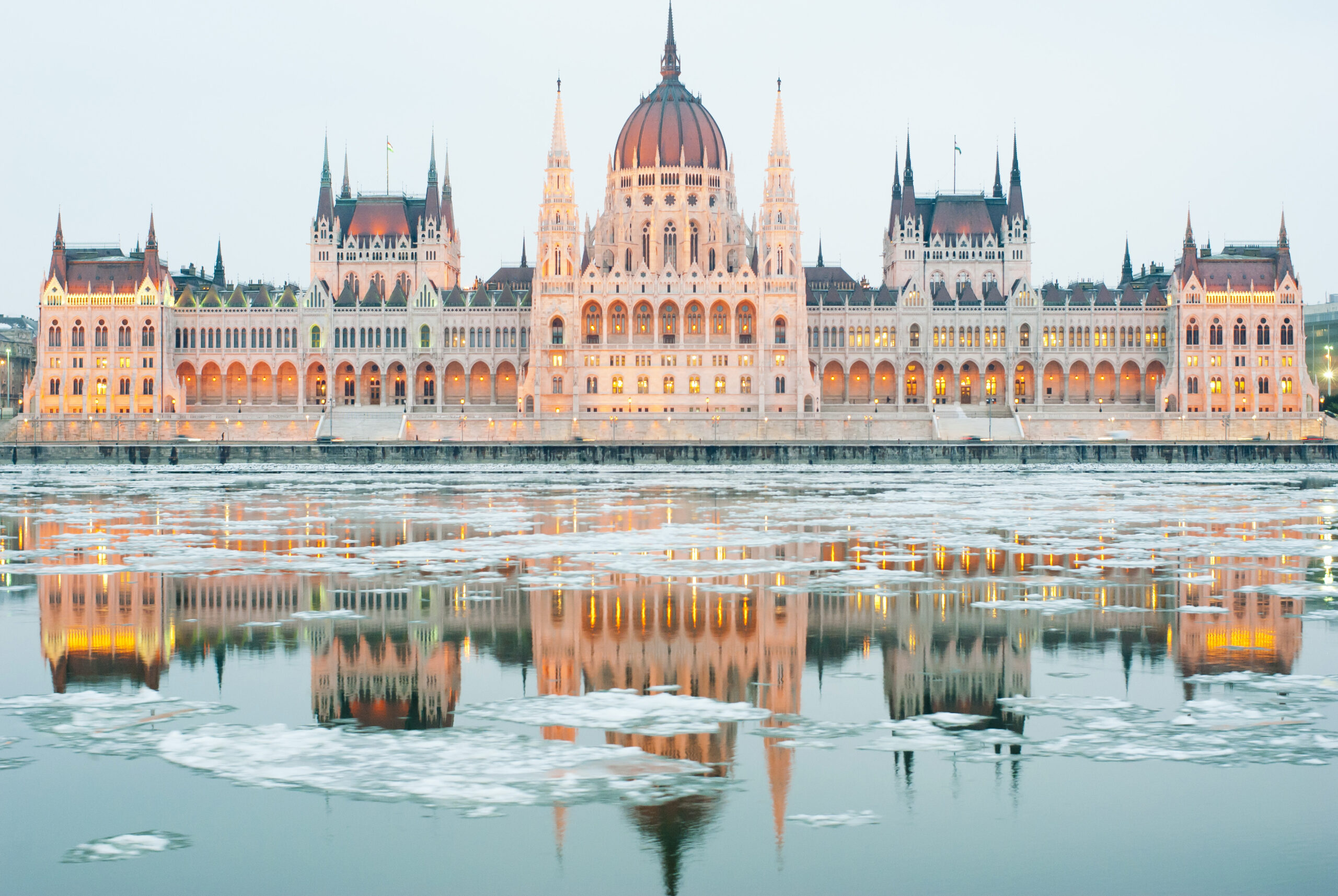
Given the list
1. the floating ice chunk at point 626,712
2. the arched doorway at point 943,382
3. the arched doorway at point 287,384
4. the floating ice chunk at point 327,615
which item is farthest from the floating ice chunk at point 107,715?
the arched doorway at point 287,384

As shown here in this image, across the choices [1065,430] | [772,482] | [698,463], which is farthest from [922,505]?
[1065,430]

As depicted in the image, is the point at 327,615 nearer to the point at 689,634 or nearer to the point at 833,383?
the point at 689,634

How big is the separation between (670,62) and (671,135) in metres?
13.6

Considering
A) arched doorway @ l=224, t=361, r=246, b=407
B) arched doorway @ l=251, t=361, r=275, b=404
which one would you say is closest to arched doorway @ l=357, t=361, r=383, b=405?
arched doorway @ l=251, t=361, r=275, b=404

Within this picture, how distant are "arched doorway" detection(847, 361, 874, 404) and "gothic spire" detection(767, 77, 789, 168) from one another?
19.1 meters

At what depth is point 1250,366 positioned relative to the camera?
393 ft

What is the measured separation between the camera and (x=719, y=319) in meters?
120

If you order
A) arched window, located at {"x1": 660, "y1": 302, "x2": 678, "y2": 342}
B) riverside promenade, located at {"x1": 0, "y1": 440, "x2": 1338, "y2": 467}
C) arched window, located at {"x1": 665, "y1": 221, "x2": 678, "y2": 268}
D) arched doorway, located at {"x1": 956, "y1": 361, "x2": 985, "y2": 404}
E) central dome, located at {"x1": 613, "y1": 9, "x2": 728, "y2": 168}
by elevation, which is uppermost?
central dome, located at {"x1": 613, "y1": 9, "x2": 728, "y2": 168}

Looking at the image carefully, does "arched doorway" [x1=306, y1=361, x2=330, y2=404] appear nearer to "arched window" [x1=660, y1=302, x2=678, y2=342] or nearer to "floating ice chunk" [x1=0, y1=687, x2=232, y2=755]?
"arched window" [x1=660, y1=302, x2=678, y2=342]

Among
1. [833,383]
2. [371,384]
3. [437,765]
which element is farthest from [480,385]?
[437,765]

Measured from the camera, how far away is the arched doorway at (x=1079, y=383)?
407 feet

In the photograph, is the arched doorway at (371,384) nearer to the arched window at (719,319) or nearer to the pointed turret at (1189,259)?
the arched window at (719,319)

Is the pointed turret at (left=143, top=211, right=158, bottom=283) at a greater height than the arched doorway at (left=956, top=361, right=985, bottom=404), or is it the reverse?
the pointed turret at (left=143, top=211, right=158, bottom=283)

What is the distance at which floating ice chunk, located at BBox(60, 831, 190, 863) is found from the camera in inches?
340
